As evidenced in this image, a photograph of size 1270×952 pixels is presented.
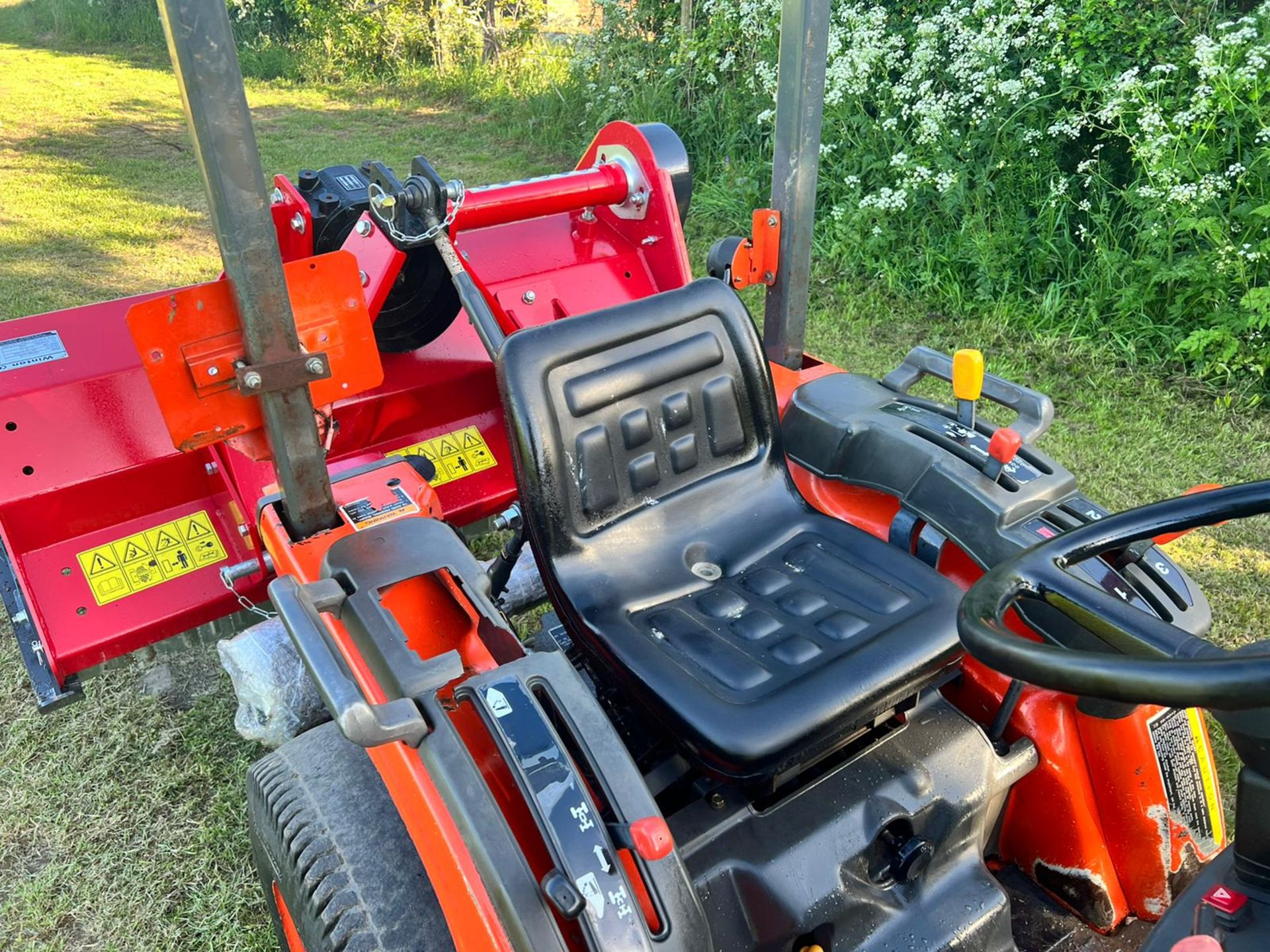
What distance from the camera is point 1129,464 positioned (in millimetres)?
3264

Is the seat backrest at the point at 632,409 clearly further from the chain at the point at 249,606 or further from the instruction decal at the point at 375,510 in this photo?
the chain at the point at 249,606

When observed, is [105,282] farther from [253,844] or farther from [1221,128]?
[1221,128]

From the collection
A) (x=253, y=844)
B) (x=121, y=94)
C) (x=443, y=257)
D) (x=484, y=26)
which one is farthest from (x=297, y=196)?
(x=121, y=94)

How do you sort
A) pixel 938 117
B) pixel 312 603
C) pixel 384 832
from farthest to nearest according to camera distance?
pixel 938 117 < pixel 384 832 < pixel 312 603

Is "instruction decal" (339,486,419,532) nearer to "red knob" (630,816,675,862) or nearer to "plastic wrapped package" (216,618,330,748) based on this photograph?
"plastic wrapped package" (216,618,330,748)

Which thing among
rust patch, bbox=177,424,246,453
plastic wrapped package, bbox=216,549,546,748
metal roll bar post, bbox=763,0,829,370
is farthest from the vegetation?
rust patch, bbox=177,424,246,453

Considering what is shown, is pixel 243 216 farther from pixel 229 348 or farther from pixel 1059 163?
pixel 1059 163

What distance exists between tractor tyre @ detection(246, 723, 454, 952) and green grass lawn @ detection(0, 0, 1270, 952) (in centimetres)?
49

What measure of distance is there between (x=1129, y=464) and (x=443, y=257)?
245cm

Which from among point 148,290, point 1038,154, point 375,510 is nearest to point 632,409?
point 375,510

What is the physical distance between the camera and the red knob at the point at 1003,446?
66.5 inches

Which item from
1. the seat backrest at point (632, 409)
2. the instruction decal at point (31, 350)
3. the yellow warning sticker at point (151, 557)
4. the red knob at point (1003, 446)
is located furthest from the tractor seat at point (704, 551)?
the instruction decal at point (31, 350)

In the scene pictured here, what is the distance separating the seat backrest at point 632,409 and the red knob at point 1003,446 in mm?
425

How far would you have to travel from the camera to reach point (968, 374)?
1.73 meters
